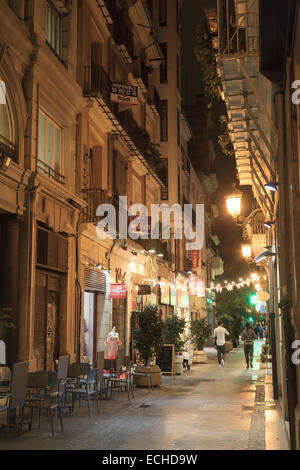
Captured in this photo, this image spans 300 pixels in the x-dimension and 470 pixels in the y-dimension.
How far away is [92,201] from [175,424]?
9180 millimetres

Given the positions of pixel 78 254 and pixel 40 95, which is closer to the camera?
pixel 40 95

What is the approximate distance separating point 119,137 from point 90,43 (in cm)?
421

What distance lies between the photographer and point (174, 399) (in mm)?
15109

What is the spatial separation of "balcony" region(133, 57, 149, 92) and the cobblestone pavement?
15170 millimetres

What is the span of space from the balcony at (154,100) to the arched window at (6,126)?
17142 millimetres

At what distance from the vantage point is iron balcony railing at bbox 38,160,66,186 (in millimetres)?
15745

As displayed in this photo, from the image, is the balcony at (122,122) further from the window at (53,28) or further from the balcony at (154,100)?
the balcony at (154,100)

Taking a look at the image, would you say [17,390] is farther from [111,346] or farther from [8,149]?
[111,346]

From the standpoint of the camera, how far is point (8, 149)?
13586 mm

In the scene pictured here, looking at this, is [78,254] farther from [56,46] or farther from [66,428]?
[66,428]

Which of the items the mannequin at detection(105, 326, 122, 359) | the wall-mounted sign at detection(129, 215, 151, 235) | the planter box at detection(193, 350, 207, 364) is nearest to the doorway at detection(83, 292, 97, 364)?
the mannequin at detection(105, 326, 122, 359)

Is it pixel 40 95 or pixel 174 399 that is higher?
pixel 40 95

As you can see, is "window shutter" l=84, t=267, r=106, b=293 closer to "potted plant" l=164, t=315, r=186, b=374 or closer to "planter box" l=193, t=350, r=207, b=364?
"potted plant" l=164, t=315, r=186, b=374
